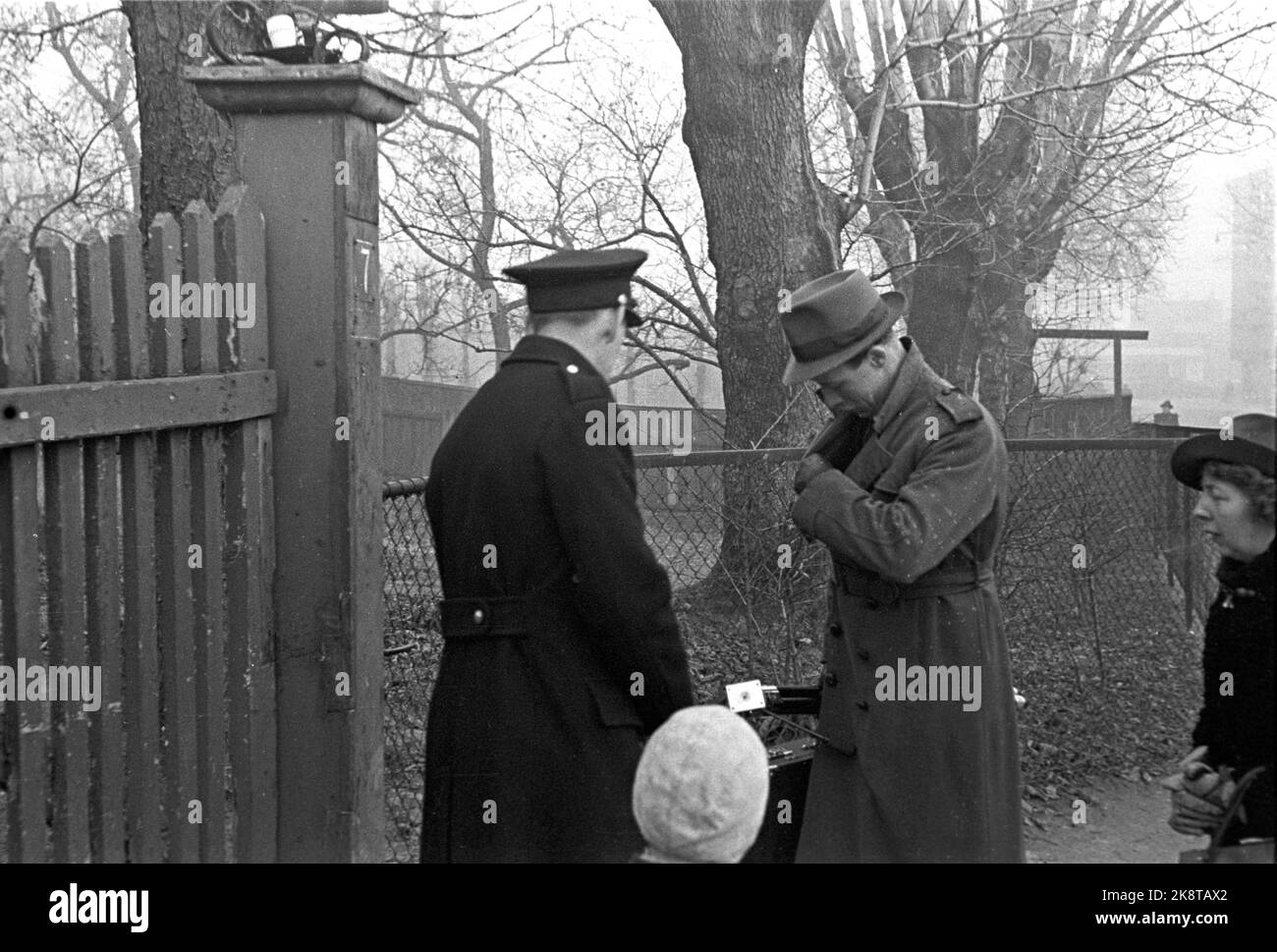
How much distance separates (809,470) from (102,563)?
4.95 ft

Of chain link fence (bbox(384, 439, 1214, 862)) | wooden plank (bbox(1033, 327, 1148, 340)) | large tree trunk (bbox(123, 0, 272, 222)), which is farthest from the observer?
wooden plank (bbox(1033, 327, 1148, 340))

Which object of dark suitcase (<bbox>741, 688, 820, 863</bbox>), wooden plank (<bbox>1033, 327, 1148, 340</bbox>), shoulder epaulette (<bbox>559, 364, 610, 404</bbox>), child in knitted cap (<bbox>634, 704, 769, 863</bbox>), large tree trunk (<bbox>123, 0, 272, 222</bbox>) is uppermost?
large tree trunk (<bbox>123, 0, 272, 222</bbox>)

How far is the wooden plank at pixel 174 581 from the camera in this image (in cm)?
272

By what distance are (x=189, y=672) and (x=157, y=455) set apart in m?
0.47

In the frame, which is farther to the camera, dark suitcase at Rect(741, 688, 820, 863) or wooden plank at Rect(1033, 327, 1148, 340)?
wooden plank at Rect(1033, 327, 1148, 340)

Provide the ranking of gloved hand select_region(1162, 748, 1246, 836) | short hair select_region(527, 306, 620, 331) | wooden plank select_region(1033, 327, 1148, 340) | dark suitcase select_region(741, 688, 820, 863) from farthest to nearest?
wooden plank select_region(1033, 327, 1148, 340), dark suitcase select_region(741, 688, 820, 863), short hair select_region(527, 306, 620, 331), gloved hand select_region(1162, 748, 1246, 836)

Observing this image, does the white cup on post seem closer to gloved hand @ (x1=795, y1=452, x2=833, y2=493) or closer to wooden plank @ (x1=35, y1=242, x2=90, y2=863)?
wooden plank @ (x1=35, y1=242, x2=90, y2=863)

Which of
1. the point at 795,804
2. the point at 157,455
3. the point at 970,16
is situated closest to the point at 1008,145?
the point at 970,16

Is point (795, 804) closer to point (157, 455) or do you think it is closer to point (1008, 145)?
point (157, 455)

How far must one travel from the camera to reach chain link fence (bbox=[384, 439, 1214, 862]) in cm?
480

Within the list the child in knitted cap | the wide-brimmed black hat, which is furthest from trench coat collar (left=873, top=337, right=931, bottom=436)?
the child in knitted cap

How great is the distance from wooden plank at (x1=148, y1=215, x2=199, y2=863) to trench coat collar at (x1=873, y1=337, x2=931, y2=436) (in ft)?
5.01

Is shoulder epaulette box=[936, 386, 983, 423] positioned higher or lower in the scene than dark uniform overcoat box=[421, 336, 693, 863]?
higher

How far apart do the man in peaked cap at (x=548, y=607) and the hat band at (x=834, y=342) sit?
1.44 feet
